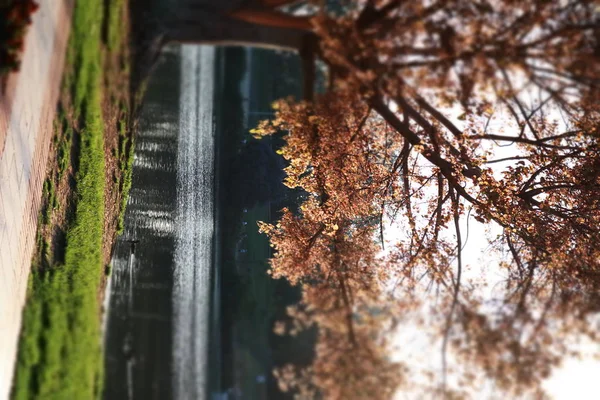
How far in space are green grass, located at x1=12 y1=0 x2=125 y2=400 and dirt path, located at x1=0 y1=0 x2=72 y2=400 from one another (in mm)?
86

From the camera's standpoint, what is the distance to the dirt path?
3573mm

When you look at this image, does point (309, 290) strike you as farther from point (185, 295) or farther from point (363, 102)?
point (363, 102)

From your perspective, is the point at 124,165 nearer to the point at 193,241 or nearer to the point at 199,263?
the point at 193,241

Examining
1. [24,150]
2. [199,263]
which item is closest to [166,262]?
[199,263]

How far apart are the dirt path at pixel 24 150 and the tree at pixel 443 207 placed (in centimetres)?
152

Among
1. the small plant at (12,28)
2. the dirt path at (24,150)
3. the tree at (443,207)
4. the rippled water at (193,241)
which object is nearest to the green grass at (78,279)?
the dirt path at (24,150)

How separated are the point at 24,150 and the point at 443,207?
3097 millimetres

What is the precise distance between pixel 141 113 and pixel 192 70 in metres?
0.49

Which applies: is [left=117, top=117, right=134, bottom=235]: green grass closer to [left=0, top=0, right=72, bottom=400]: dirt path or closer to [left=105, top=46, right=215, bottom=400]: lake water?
[left=105, top=46, right=215, bottom=400]: lake water

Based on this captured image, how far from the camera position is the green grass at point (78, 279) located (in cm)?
366

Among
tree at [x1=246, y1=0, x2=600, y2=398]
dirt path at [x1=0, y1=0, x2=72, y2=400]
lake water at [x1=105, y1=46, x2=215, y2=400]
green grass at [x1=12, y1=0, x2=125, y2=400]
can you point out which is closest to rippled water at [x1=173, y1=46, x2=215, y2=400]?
lake water at [x1=105, y1=46, x2=215, y2=400]

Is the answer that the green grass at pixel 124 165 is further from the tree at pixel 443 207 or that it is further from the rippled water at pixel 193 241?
the tree at pixel 443 207

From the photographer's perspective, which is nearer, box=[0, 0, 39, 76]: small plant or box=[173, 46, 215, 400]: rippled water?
box=[0, 0, 39, 76]: small plant

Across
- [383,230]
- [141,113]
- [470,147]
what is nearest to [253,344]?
[383,230]
